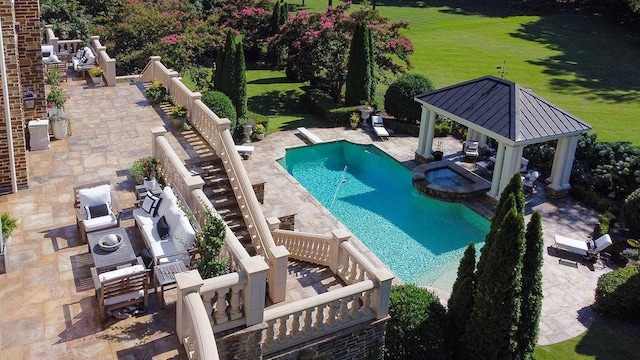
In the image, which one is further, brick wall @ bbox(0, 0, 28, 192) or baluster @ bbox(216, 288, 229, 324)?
brick wall @ bbox(0, 0, 28, 192)

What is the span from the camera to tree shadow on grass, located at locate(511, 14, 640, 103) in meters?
39.8

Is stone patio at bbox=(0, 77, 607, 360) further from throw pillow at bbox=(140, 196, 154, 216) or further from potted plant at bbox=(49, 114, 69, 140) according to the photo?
throw pillow at bbox=(140, 196, 154, 216)

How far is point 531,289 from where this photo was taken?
43.3 feet

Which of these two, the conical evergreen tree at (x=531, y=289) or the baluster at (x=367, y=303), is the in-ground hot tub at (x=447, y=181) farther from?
the baluster at (x=367, y=303)

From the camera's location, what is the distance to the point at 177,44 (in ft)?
101

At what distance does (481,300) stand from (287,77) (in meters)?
30.4

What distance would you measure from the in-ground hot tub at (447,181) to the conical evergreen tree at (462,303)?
408 inches

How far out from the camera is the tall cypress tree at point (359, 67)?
104ft

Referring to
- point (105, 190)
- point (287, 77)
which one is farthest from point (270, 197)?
point (287, 77)

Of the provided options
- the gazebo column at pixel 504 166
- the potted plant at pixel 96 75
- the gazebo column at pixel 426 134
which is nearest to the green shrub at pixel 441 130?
the gazebo column at pixel 426 134

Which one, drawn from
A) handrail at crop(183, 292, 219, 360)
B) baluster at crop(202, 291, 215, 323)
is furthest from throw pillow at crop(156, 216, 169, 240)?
handrail at crop(183, 292, 219, 360)

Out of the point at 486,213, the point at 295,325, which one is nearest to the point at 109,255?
the point at 295,325

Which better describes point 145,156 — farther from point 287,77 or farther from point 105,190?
point 287,77

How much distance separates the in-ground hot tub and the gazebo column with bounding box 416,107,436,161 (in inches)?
35.4
